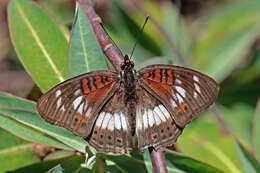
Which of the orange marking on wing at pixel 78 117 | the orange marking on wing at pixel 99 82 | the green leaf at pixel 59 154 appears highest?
the orange marking on wing at pixel 99 82

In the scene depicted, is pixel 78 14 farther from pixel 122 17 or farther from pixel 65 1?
pixel 65 1

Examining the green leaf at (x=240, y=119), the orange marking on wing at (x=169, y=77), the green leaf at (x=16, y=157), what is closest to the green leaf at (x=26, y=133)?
the green leaf at (x=16, y=157)

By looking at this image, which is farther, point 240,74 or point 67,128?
point 240,74

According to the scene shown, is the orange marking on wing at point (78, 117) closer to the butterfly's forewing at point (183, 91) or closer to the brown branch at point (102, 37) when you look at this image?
the brown branch at point (102, 37)

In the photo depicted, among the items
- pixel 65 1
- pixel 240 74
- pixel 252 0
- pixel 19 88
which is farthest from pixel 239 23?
pixel 19 88

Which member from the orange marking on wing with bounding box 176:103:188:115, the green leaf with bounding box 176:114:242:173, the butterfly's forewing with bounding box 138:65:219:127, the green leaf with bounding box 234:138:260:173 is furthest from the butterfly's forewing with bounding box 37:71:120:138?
the green leaf with bounding box 176:114:242:173
